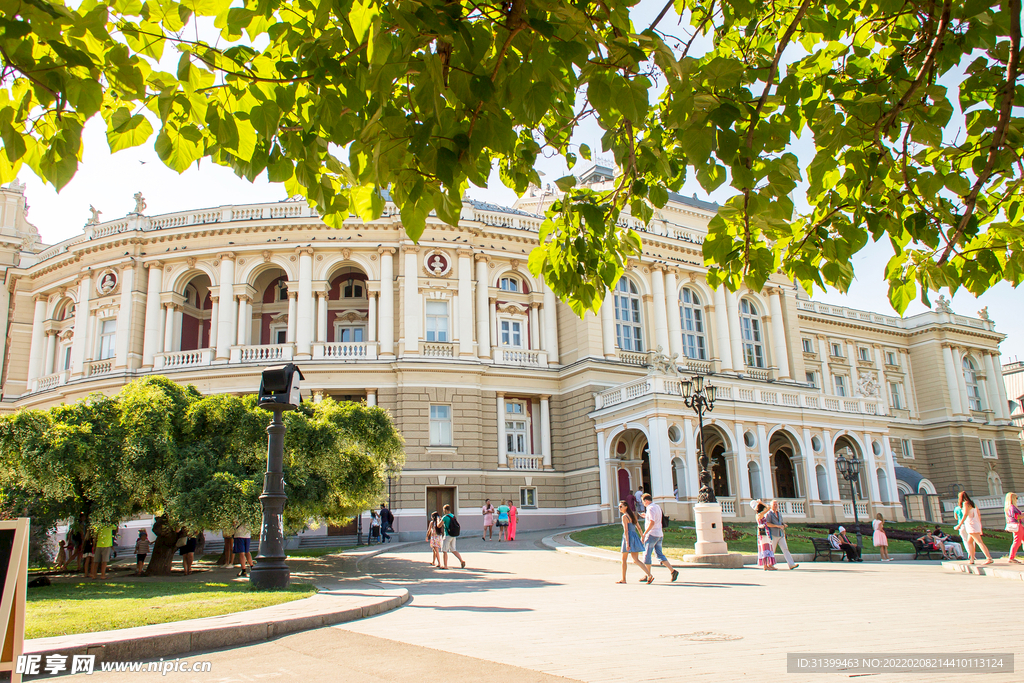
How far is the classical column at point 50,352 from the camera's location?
127ft

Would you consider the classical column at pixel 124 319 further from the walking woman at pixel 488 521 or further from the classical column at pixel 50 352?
the walking woman at pixel 488 521

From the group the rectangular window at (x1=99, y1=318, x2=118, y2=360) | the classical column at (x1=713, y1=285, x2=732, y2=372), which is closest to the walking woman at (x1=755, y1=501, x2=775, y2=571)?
the classical column at (x1=713, y1=285, x2=732, y2=372)

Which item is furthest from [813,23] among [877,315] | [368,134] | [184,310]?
[877,315]

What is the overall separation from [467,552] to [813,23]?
2048cm

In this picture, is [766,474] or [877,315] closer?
[766,474]

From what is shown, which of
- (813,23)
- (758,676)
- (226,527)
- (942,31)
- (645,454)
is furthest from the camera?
(645,454)

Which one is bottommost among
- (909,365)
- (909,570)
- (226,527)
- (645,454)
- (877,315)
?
(909,570)

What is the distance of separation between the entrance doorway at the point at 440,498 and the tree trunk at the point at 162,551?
48.9 feet

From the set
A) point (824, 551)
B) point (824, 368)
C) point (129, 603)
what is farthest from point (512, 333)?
point (824, 368)

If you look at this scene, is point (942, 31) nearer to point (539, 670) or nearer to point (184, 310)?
point (539, 670)

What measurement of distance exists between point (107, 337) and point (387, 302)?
46.7 ft

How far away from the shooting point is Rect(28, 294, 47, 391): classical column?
1518 inches

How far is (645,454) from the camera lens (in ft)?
118

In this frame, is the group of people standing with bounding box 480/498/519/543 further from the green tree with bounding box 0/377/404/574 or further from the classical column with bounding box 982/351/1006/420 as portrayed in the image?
the classical column with bounding box 982/351/1006/420
